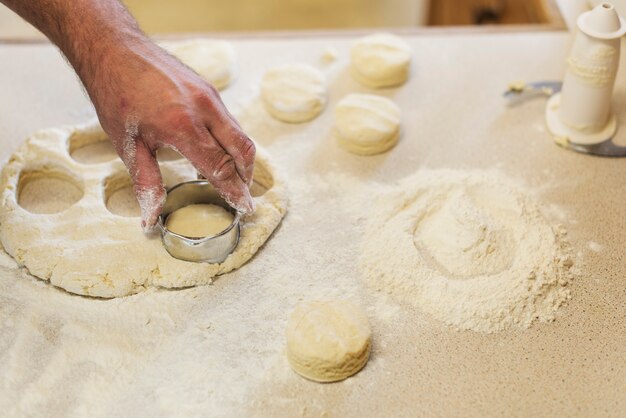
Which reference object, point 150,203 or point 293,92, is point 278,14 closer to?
point 293,92

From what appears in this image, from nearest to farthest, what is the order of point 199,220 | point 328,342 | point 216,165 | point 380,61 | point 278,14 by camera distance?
point 328,342 < point 216,165 < point 199,220 < point 380,61 < point 278,14

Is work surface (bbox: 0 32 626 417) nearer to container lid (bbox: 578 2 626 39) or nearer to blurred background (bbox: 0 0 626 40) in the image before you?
container lid (bbox: 578 2 626 39)

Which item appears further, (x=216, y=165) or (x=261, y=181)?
(x=261, y=181)

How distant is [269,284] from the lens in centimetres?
143

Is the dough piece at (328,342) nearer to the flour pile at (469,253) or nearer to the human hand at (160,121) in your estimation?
the flour pile at (469,253)

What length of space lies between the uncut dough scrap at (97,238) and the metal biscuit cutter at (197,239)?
2 centimetres

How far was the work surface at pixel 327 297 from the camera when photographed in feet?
4.01

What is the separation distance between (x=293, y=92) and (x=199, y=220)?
1.89 feet

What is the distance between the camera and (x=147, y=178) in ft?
4.40

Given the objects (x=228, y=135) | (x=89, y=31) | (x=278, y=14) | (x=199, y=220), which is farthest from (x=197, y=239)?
(x=278, y=14)

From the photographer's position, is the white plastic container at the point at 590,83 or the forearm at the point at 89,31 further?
the white plastic container at the point at 590,83

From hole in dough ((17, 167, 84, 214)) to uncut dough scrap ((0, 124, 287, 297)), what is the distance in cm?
1

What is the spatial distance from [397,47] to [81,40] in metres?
0.97

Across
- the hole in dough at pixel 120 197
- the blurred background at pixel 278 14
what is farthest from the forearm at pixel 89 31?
the blurred background at pixel 278 14
